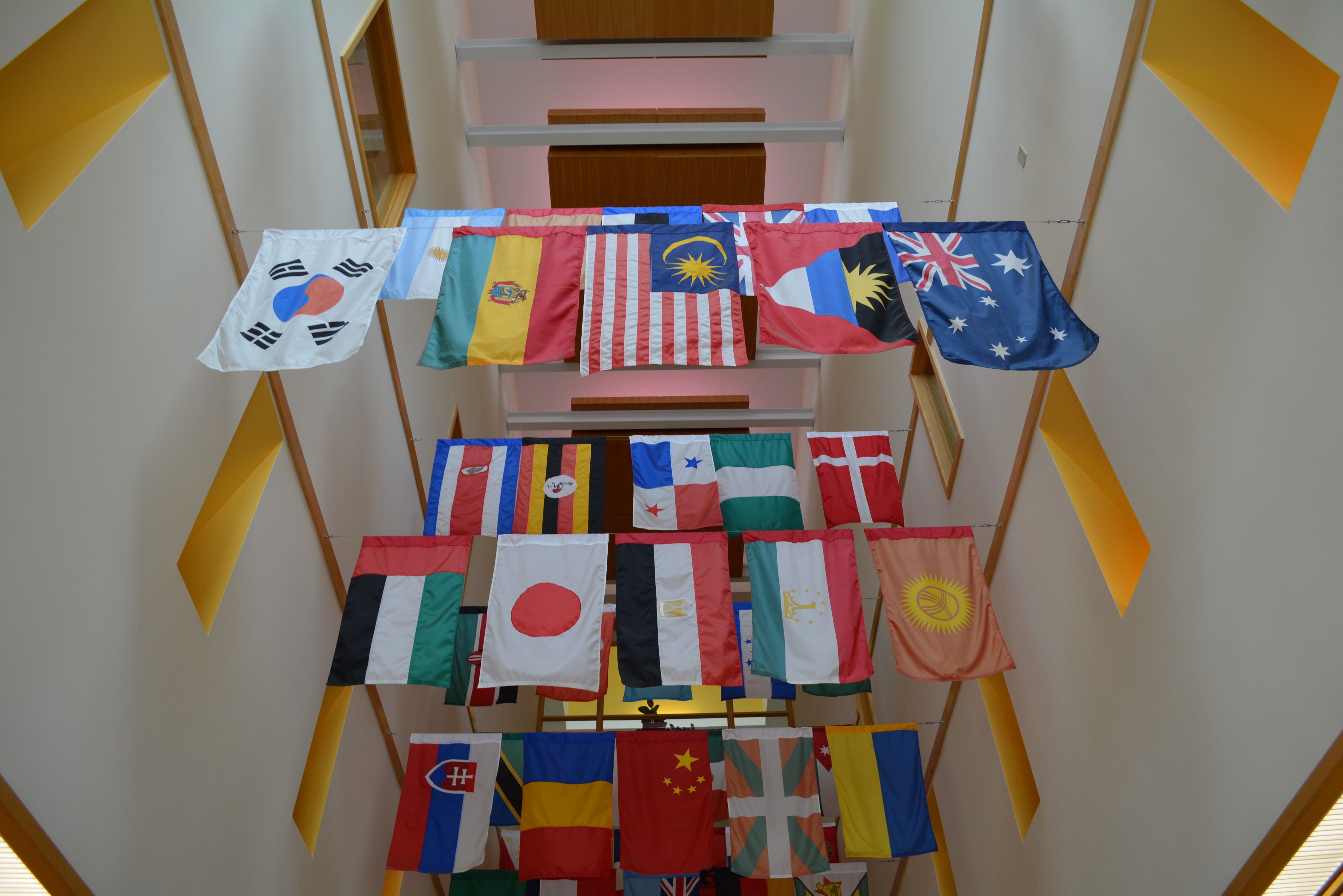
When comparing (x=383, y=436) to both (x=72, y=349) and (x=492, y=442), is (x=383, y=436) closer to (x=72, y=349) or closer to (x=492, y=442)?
(x=492, y=442)

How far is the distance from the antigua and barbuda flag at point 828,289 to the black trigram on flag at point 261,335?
2805mm

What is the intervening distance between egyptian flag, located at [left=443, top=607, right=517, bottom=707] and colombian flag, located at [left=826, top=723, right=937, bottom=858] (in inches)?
106

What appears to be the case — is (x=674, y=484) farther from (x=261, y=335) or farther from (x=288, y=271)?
(x=261, y=335)

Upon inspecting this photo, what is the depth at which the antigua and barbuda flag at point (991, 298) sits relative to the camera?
194 inches

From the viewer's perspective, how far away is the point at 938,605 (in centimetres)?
610

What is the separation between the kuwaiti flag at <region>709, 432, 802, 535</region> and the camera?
7707 mm

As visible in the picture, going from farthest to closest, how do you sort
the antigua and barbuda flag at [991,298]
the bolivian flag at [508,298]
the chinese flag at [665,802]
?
the chinese flag at [665,802] < the bolivian flag at [508,298] < the antigua and barbuda flag at [991,298]

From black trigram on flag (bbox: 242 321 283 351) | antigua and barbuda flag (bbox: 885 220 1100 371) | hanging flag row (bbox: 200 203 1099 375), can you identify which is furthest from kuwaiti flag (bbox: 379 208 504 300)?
antigua and barbuda flag (bbox: 885 220 1100 371)

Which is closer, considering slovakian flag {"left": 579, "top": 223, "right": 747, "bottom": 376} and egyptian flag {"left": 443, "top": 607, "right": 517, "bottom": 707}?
slovakian flag {"left": 579, "top": 223, "right": 747, "bottom": 376}

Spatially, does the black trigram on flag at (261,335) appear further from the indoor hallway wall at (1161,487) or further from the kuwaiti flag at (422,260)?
the indoor hallway wall at (1161,487)

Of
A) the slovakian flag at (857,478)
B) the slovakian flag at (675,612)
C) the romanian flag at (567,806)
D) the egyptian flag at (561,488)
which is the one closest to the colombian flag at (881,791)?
the slovakian flag at (675,612)

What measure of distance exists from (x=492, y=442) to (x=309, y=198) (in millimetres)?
2407

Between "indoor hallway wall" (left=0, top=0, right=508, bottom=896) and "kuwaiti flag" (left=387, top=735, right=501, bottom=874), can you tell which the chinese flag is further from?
"indoor hallway wall" (left=0, top=0, right=508, bottom=896)

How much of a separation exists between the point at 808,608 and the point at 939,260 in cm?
250
